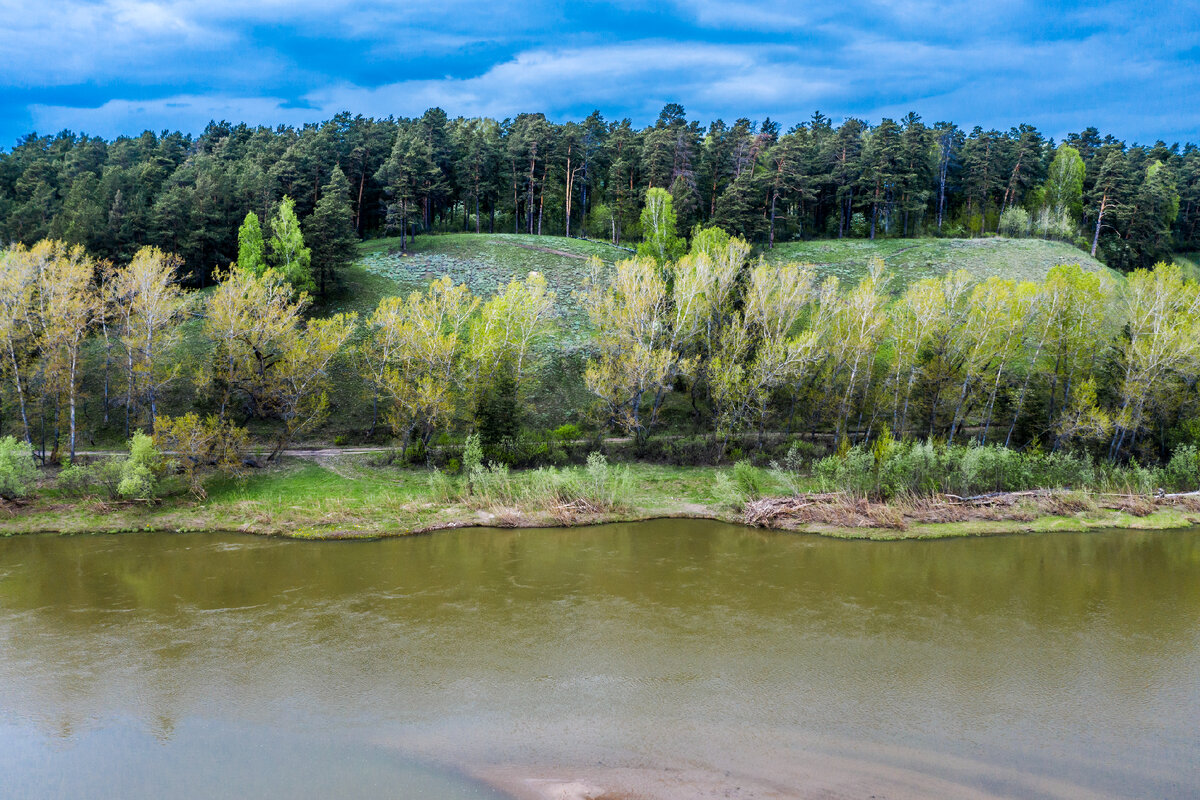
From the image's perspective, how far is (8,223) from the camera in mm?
53469

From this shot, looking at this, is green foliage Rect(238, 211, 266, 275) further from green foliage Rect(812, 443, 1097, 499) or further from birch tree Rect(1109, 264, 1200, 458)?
birch tree Rect(1109, 264, 1200, 458)

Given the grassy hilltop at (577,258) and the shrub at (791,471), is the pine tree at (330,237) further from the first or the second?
the shrub at (791,471)

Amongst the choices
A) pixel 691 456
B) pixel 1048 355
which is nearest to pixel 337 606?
pixel 691 456

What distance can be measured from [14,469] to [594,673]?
2719 cm

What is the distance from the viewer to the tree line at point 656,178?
62.9 m

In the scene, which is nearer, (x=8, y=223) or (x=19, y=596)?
(x=19, y=596)

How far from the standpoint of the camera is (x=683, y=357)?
4491 centimetres

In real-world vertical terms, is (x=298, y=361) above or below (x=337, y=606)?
above

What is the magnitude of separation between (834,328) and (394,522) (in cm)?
2707

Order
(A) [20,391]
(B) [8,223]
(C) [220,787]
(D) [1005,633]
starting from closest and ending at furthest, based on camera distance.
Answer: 1. (C) [220,787]
2. (D) [1005,633]
3. (A) [20,391]
4. (B) [8,223]

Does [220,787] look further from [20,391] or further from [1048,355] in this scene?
[1048,355]

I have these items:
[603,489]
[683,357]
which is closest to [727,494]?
[603,489]

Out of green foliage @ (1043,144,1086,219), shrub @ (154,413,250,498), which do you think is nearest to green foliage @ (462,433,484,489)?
shrub @ (154,413,250,498)

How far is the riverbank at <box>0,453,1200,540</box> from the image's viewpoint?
97.6 ft
